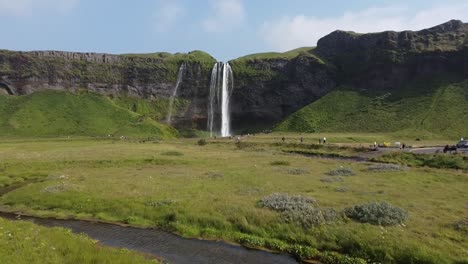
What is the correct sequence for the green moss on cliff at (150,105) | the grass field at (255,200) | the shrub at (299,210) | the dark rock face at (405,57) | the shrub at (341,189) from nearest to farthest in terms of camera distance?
the grass field at (255,200), the shrub at (299,210), the shrub at (341,189), the dark rock face at (405,57), the green moss on cliff at (150,105)

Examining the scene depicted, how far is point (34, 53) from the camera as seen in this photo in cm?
17962

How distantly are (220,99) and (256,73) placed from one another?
21616 millimetres

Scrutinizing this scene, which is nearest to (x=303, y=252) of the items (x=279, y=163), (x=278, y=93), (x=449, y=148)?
(x=279, y=163)

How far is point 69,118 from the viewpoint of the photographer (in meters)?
156

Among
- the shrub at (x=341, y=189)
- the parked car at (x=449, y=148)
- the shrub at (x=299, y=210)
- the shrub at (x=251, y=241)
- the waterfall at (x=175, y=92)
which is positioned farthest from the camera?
the waterfall at (x=175, y=92)

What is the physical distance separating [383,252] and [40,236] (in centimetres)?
1986

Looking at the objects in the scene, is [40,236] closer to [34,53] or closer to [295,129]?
[295,129]

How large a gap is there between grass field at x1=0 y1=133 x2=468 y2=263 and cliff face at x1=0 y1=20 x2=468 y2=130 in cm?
11756

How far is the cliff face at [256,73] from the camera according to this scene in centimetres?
16988

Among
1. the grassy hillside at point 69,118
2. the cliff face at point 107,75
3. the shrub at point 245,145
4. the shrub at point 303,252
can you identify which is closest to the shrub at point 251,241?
the shrub at point 303,252

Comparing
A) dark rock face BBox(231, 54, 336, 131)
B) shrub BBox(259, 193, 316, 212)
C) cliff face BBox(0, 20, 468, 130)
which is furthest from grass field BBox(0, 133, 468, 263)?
cliff face BBox(0, 20, 468, 130)

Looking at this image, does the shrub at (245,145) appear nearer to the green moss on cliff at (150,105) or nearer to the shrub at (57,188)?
the shrub at (57,188)

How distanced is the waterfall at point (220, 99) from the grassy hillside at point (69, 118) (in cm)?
2141

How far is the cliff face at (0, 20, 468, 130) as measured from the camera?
169875 millimetres
